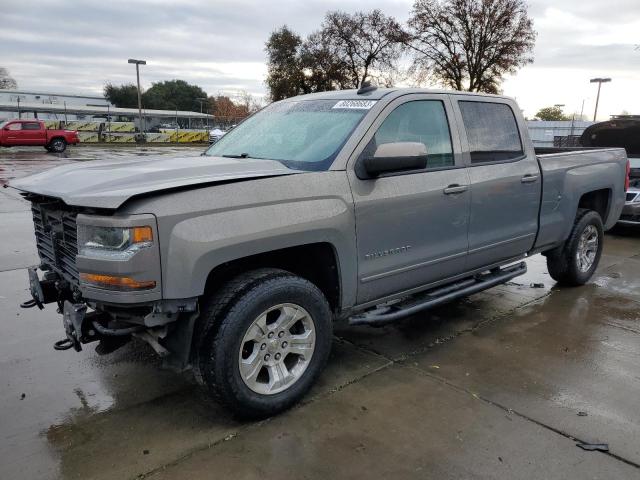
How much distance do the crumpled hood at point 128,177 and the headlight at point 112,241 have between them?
0.13 meters

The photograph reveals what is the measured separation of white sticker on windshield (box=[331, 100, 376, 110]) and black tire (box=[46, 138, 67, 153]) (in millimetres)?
29749

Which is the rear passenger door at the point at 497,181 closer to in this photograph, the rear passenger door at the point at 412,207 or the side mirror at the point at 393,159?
the rear passenger door at the point at 412,207

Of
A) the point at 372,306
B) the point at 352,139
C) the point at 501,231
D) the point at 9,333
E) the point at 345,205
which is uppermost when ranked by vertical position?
the point at 352,139

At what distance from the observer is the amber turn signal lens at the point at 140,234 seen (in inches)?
101

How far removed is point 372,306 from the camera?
12.2 ft

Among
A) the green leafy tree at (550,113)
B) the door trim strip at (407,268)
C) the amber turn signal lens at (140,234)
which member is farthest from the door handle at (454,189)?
the green leafy tree at (550,113)

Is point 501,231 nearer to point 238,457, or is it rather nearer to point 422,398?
point 422,398

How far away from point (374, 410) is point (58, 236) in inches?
84.8

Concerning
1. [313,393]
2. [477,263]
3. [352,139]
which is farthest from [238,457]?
[477,263]

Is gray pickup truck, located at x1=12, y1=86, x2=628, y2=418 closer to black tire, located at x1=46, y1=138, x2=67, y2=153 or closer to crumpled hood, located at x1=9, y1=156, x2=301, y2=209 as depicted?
crumpled hood, located at x1=9, y1=156, x2=301, y2=209

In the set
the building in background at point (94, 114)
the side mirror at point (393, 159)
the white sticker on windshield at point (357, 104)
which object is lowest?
the side mirror at point (393, 159)

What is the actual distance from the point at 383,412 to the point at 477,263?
1731mm

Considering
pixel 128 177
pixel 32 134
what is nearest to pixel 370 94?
pixel 128 177

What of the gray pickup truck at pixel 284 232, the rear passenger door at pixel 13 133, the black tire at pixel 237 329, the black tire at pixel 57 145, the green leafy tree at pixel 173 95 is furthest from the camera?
the green leafy tree at pixel 173 95
